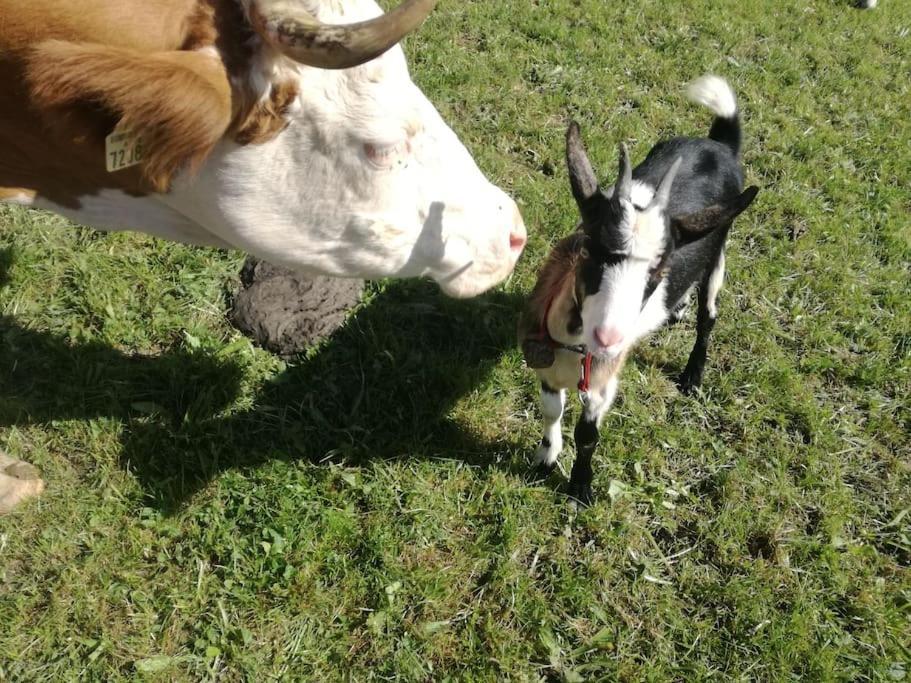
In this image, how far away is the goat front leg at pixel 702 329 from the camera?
12.8 ft

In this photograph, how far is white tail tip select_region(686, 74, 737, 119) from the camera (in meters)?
3.75

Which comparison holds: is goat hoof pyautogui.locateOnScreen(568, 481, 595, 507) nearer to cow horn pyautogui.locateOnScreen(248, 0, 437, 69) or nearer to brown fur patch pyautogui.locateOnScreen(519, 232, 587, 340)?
brown fur patch pyautogui.locateOnScreen(519, 232, 587, 340)

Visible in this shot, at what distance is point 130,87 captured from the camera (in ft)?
4.84

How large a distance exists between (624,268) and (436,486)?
1570mm

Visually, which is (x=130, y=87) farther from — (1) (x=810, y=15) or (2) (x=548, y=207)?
(1) (x=810, y=15)

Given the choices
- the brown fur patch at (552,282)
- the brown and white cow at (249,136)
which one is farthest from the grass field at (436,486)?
the brown and white cow at (249,136)

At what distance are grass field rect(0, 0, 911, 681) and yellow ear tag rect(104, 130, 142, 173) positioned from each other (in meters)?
1.97

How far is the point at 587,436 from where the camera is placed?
10.3 ft

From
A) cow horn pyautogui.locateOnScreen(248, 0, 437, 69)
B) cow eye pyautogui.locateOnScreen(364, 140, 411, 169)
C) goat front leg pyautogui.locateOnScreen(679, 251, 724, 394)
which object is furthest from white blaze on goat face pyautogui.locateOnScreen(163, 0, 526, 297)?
goat front leg pyautogui.locateOnScreen(679, 251, 724, 394)

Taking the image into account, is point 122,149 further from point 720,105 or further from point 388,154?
point 720,105

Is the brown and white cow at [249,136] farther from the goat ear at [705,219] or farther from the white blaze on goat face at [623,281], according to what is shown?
the goat ear at [705,219]

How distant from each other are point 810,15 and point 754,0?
2.29 feet

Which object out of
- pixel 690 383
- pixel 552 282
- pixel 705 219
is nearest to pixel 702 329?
pixel 690 383

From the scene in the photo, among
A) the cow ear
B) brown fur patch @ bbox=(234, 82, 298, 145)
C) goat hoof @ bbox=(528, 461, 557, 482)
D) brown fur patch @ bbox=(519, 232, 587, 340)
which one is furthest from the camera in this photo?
goat hoof @ bbox=(528, 461, 557, 482)
